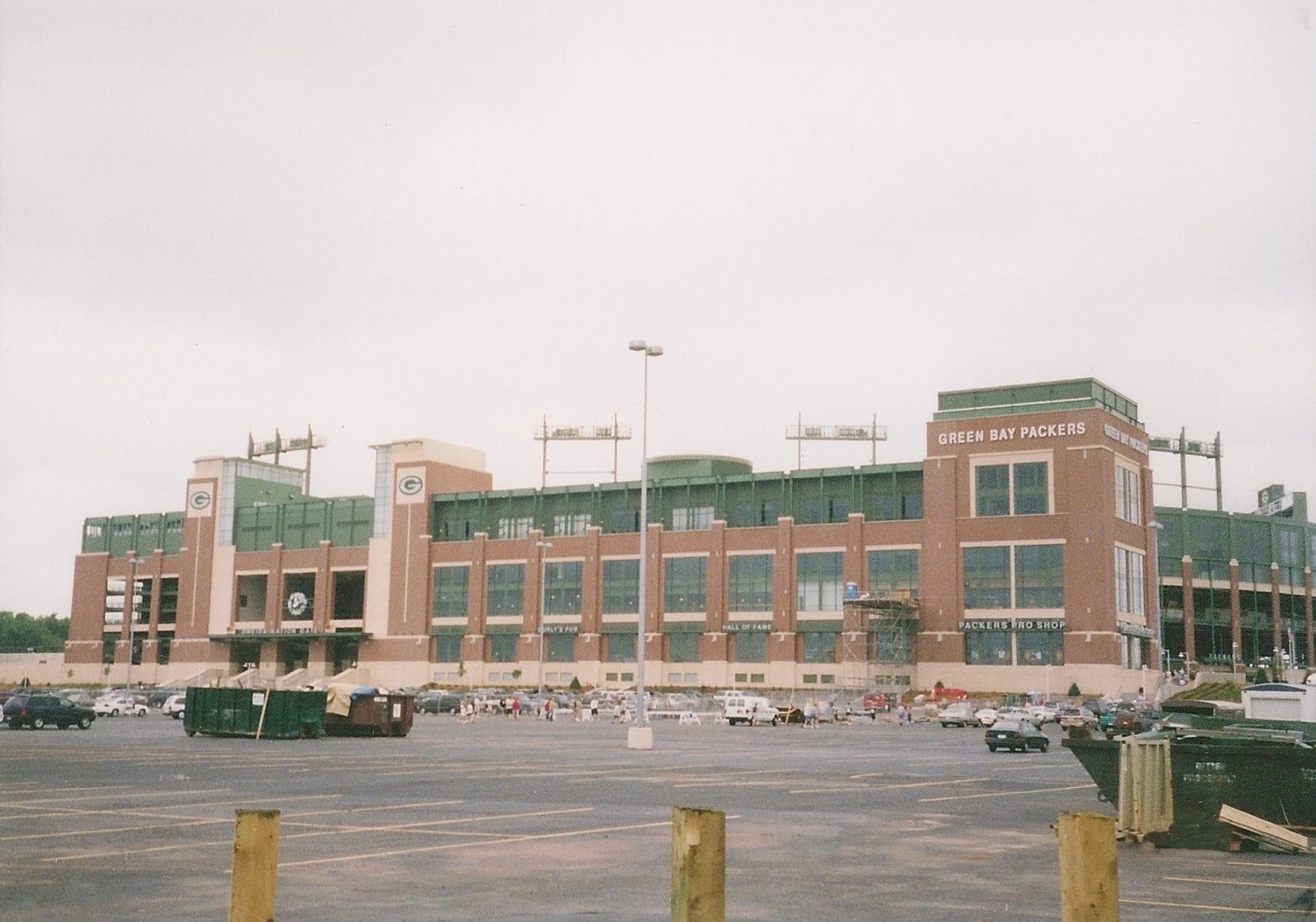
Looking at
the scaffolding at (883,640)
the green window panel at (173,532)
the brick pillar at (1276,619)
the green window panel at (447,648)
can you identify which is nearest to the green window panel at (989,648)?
the scaffolding at (883,640)

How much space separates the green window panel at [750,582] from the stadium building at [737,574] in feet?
0.53

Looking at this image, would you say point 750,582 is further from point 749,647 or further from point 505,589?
point 505,589

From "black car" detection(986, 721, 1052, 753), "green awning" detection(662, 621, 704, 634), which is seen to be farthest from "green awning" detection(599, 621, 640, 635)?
"black car" detection(986, 721, 1052, 753)

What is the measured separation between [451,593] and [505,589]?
5.88 m

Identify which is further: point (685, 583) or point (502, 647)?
point (502, 647)

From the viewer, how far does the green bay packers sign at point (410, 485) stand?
396 ft

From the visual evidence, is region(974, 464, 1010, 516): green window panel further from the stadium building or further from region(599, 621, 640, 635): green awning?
region(599, 621, 640, 635): green awning

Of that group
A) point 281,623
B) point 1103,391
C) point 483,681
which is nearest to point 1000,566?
point 1103,391

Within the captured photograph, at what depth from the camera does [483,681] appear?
113875 millimetres

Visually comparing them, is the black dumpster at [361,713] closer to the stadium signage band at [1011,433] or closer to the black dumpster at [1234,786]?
the black dumpster at [1234,786]

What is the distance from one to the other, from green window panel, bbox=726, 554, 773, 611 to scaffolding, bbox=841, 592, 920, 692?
26.3 feet

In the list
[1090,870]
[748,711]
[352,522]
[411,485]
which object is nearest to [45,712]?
[748,711]

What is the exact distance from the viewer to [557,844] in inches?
595

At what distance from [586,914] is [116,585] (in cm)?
13839
